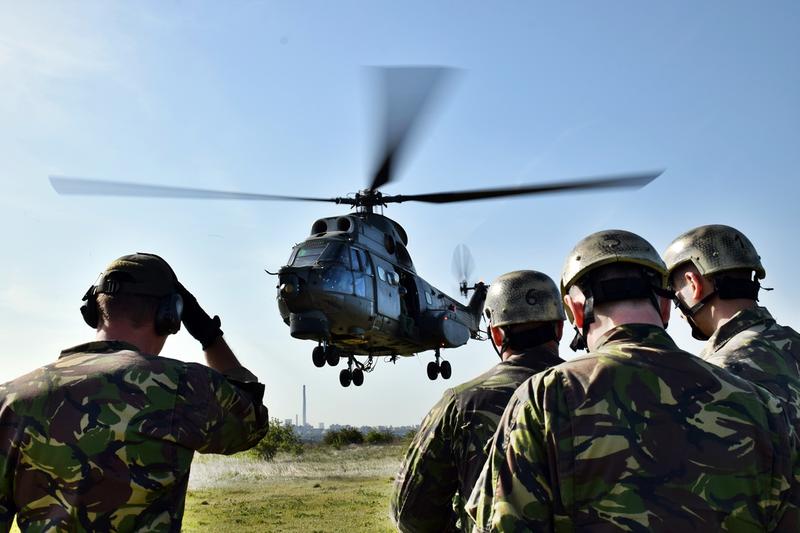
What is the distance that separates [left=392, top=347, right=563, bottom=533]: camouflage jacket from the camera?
3.16 m

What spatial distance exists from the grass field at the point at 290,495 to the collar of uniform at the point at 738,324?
10.0m

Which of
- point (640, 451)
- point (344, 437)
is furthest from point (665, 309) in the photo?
point (344, 437)

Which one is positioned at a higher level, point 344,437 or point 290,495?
point 344,437

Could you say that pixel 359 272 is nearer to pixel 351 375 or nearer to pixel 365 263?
pixel 365 263

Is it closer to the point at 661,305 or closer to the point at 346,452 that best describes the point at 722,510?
the point at 661,305

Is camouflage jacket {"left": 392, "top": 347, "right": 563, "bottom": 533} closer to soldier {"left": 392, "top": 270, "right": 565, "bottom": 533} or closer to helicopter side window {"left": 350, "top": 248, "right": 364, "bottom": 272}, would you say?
soldier {"left": 392, "top": 270, "right": 565, "bottom": 533}

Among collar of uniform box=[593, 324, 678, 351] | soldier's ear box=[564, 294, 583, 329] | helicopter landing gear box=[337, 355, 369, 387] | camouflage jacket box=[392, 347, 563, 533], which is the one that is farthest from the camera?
helicopter landing gear box=[337, 355, 369, 387]

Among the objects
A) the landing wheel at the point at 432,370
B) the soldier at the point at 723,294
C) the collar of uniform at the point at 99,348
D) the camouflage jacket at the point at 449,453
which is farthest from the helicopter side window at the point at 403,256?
the collar of uniform at the point at 99,348

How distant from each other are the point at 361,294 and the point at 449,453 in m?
12.1

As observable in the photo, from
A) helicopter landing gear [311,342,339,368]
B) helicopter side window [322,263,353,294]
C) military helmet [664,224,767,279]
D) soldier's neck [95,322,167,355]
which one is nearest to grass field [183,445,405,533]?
helicopter landing gear [311,342,339,368]

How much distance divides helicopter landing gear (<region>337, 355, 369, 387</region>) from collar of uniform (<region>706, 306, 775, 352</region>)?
15.3m

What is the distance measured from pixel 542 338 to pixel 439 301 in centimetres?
1624

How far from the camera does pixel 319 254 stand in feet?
49.0

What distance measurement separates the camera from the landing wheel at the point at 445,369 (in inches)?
859
